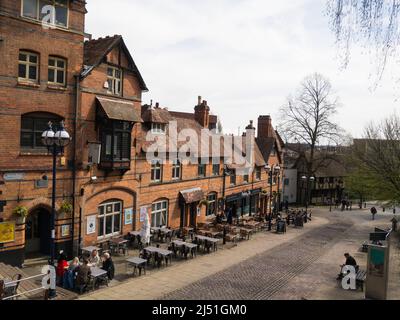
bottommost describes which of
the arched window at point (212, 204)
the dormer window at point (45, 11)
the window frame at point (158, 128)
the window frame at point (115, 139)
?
the arched window at point (212, 204)

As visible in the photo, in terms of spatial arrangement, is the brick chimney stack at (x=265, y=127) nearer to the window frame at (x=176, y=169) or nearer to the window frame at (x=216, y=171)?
the window frame at (x=216, y=171)

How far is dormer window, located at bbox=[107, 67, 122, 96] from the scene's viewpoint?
67.1 feet

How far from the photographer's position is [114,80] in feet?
68.1

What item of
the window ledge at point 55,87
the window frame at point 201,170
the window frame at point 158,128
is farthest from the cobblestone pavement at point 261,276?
the window ledge at point 55,87

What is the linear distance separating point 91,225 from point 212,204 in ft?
46.9

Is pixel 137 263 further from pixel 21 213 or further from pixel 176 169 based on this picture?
pixel 176 169

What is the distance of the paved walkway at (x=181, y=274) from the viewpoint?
1444cm

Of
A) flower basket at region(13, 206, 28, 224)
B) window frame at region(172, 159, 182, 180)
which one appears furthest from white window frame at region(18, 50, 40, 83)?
window frame at region(172, 159, 182, 180)

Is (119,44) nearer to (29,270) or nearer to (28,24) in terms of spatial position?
(28,24)

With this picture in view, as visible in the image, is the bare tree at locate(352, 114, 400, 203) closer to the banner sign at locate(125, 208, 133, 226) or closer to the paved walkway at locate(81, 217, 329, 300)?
the paved walkway at locate(81, 217, 329, 300)

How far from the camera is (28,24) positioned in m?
16.2

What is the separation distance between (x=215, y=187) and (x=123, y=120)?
13.8 m

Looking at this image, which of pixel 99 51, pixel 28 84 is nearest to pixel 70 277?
pixel 28 84

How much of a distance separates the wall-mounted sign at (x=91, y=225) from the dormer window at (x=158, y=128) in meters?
7.59
